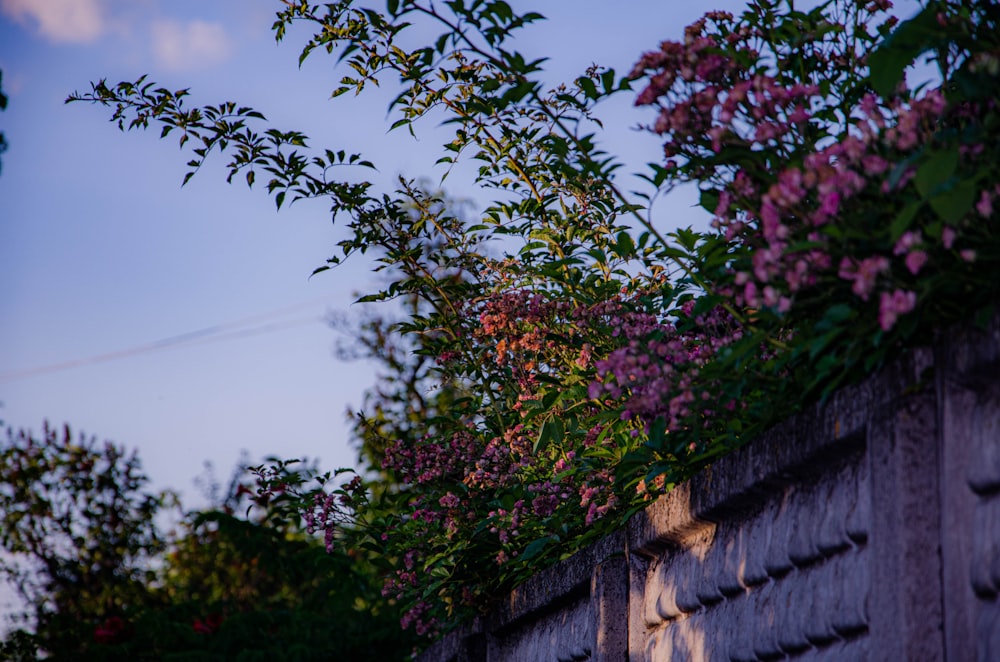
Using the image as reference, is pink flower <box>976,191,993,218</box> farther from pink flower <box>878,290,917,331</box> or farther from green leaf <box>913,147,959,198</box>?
pink flower <box>878,290,917,331</box>

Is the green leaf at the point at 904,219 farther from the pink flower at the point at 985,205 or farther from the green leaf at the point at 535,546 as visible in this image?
the green leaf at the point at 535,546

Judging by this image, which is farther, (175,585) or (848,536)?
(175,585)

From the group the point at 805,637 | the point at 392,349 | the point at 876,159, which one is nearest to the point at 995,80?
the point at 876,159

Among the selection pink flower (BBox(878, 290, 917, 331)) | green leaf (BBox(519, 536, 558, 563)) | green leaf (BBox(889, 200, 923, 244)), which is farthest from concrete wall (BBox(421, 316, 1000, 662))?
green leaf (BBox(519, 536, 558, 563))

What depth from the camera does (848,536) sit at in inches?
118

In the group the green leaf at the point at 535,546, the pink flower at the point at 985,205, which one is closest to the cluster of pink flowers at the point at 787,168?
the pink flower at the point at 985,205

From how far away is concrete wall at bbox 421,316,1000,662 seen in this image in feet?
8.15

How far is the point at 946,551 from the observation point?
2566 mm

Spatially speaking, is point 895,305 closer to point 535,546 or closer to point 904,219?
point 904,219

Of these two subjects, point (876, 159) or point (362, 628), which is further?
point (362, 628)

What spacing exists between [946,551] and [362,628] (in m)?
10.4

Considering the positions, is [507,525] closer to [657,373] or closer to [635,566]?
[635,566]

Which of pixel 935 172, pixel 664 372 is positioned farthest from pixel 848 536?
pixel 935 172

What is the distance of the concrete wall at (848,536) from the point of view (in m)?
2.48
